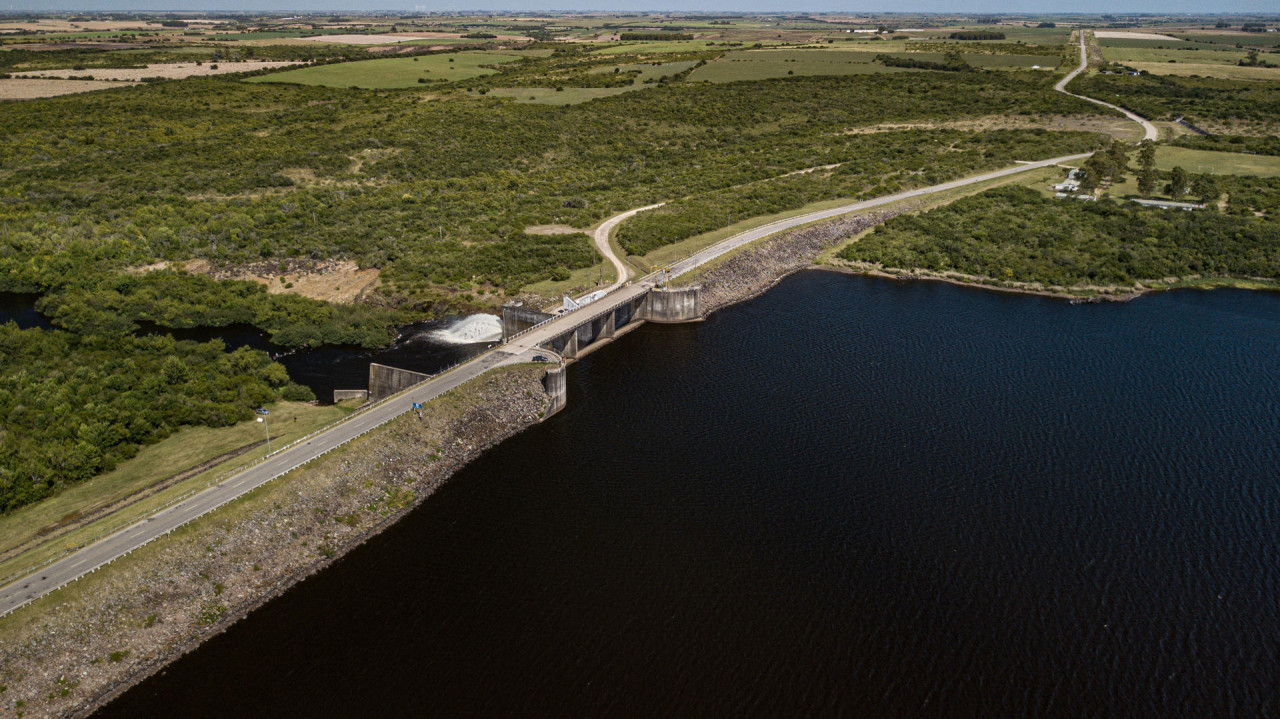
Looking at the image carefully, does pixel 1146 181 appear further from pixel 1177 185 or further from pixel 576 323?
pixel 576 323

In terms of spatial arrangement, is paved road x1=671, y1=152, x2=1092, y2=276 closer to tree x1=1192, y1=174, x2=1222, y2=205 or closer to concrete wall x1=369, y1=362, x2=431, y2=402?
tree x1=1192, y1=174, x2=1222, y2=205

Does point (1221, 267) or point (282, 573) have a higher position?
point (1221, 267)

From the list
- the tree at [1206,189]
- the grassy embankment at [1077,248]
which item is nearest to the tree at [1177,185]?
the tree at [1206,189]

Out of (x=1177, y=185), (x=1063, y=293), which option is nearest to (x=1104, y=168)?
(x=1177, y=185)

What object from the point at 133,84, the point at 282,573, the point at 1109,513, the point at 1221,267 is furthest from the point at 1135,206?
the point at 133,84

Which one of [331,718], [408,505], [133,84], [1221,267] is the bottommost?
[331,718]

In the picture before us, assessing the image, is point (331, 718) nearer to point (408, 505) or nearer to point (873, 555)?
point (408, 505)
